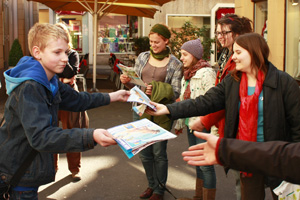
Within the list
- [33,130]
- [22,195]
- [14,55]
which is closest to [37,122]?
Answer: [33,130]

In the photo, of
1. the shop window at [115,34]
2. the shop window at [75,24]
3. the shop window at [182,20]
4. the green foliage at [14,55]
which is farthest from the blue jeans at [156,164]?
the shop window at [75,24]

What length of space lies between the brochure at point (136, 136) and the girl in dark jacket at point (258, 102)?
0.70 m

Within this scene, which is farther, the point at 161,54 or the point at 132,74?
the point at 161,54

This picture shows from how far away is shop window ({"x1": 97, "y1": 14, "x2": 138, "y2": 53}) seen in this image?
2733 centimetres

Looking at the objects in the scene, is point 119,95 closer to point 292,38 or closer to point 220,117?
point 220,117

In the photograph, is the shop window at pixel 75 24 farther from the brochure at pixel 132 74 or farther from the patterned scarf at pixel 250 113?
the patterned scarf at pixel 250 113

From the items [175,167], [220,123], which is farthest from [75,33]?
[220,123]

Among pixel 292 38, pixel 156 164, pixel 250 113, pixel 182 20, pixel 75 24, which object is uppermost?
pixel 75 24

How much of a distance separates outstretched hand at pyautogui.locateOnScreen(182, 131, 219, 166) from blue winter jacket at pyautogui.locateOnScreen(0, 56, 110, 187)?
2.53 ft

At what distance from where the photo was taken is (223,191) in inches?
207

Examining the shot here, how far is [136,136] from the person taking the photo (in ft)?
9.37

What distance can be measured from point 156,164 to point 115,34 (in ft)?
76.5

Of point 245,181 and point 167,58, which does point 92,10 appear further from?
point 245,181

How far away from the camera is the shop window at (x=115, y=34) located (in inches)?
1076
